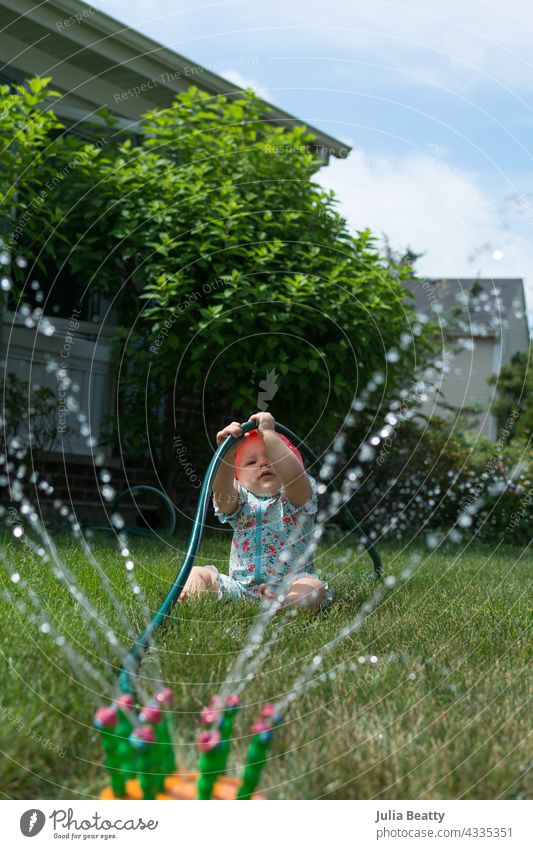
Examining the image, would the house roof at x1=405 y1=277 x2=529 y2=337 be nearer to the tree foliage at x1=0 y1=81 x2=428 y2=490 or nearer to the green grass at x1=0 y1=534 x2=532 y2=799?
the tree foliage at x1=0 y1=81 x2=428 y2=490

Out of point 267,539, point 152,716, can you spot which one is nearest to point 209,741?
point 152,716

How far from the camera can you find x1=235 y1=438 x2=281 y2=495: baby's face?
3635 millimetres

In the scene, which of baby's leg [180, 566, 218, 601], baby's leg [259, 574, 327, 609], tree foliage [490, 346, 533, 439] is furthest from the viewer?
tree foliage [490, 346, 533, 439]

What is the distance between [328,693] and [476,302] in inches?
649

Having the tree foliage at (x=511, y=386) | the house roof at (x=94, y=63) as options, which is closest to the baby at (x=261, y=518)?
the house roof at (x=94, y=63)

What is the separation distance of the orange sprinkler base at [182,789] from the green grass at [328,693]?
0.06 m

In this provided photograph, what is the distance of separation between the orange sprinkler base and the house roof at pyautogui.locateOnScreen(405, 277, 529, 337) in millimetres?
9842

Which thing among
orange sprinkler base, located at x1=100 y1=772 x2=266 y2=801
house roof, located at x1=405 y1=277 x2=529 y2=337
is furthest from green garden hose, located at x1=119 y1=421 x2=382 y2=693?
house roof, located at x1=405 y1=277 x2=529 y2=337

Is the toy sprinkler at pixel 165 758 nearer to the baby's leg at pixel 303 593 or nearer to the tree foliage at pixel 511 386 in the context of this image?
the baby's leg at pixel 303 593

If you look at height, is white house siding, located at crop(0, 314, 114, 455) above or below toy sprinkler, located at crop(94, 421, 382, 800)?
above

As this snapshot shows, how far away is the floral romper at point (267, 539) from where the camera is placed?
12.0ft

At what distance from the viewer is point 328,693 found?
7.39 feet

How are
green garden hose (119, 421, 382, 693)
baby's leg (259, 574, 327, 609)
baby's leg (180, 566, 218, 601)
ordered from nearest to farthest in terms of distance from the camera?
green garden hose (119, 421, 382, 693) → baby's leg (259, 574, 327, 609) → baby's leg (180, 566, 218, 601)

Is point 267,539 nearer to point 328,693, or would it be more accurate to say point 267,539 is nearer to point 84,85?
point 328,693
